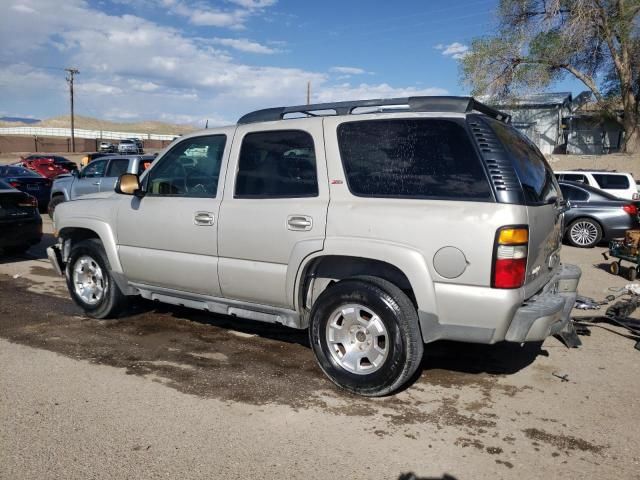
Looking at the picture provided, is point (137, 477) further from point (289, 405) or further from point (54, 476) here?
point (289, 405)

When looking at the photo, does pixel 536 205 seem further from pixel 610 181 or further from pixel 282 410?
pixel 610 181

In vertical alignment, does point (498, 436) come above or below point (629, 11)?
below

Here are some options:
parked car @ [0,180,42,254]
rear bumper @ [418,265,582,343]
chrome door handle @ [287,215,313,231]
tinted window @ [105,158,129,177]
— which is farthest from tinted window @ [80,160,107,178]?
rear bumper @ [418,265,582,343]

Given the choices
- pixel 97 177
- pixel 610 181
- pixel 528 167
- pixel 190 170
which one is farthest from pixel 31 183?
pixel 610 181

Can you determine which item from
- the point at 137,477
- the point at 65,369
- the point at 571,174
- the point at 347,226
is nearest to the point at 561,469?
the point at 347,226

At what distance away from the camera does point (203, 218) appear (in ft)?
15.6

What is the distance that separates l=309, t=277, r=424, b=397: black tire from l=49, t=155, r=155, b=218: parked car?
9338 millimetres

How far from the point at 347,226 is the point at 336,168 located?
1.59 feet

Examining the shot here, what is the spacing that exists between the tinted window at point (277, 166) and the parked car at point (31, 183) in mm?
13577

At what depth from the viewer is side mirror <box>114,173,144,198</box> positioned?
5.20 m

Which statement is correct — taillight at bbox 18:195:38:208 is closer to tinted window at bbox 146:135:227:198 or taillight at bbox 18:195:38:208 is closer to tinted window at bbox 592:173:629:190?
tinted window at bbox 146:135:227:198

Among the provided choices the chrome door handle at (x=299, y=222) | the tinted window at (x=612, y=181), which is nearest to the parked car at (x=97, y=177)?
the chrome door handle at (x=299, y=222)

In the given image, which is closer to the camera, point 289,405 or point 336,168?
point 289,405

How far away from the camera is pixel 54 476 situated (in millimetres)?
2996
